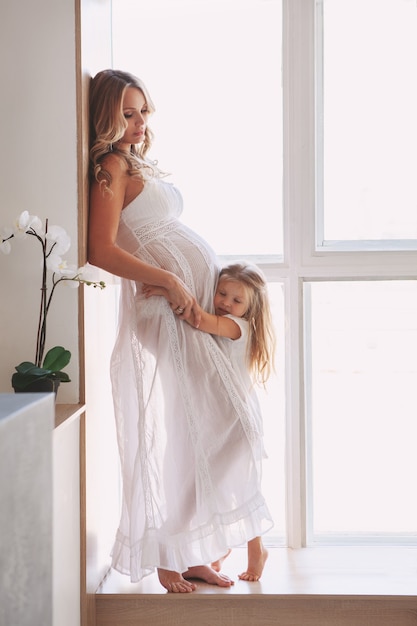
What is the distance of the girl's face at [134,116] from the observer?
74.8 inches

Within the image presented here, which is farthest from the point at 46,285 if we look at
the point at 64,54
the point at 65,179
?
the point at 64,54

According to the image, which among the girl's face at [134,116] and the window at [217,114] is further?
the window at [217,114]

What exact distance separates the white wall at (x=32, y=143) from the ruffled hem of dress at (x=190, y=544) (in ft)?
1.39

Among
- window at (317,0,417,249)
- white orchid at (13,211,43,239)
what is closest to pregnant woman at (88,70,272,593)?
white orchid at (13,211,43,239)

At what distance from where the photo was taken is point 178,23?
2.30m

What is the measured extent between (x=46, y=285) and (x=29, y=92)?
0.47 meters

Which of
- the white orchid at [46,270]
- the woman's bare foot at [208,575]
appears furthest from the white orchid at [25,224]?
the woman's bare foot at [208,575]

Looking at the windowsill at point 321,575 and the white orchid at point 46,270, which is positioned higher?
the white orchid at point 46,270

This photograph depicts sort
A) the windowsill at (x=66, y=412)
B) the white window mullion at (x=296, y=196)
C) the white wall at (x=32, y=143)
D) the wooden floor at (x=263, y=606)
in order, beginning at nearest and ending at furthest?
the windowsill at (x=66, y=412)
the white wall at (x=32, y=143)
the wooden floor at (x=263, y=606)
the white window mullion at (x=296, y=196)

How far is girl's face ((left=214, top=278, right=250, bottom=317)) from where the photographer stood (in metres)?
1.94

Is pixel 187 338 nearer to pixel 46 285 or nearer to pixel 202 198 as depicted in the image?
pixel 46 285

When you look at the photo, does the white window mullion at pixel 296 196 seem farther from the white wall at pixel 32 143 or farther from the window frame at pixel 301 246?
the white wall at pixel 32 143

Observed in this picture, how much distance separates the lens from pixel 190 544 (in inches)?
73.0

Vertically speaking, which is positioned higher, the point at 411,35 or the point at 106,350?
the point at 411,35
